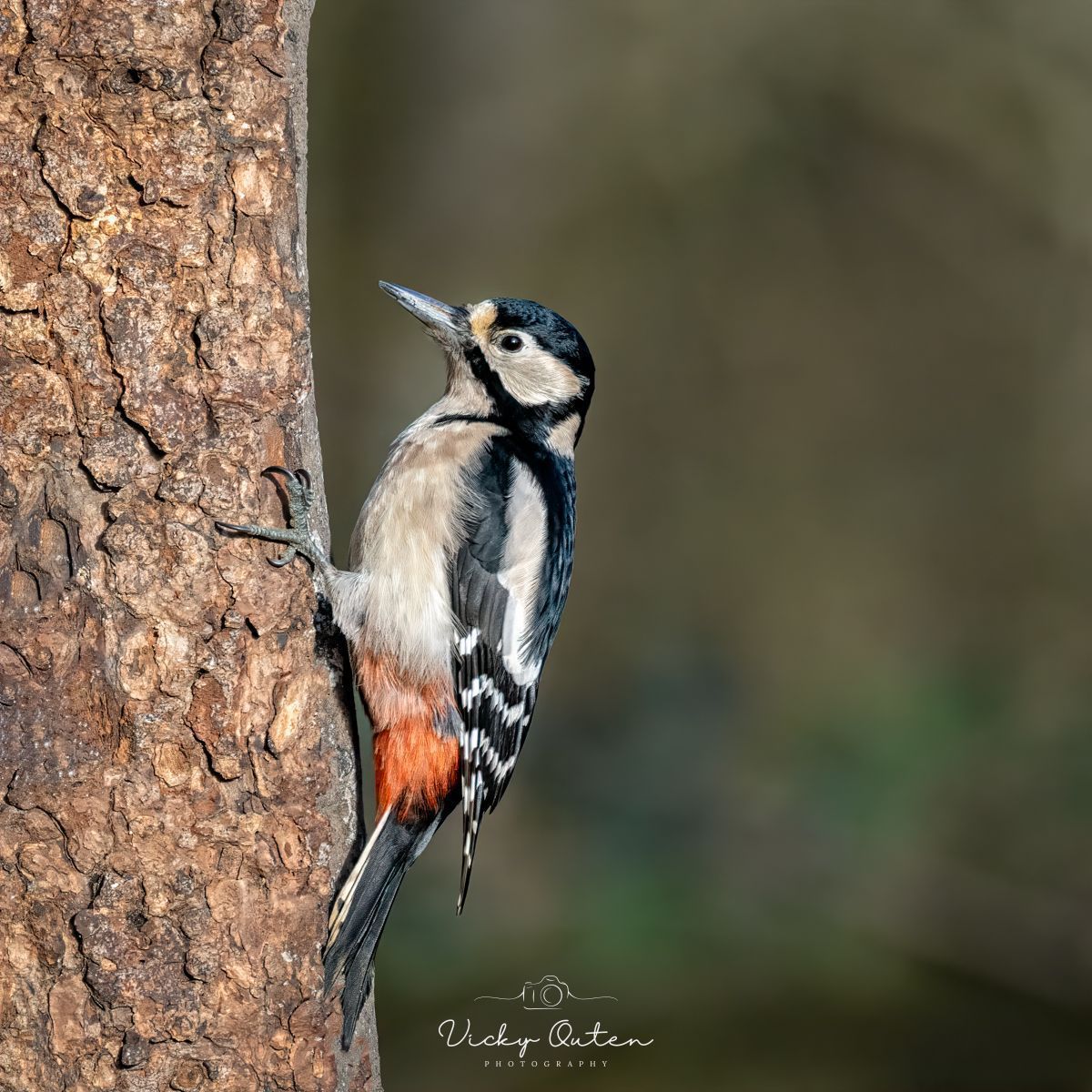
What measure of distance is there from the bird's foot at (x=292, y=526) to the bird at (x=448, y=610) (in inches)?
4.3

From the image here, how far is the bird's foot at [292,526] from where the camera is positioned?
2.29 metres

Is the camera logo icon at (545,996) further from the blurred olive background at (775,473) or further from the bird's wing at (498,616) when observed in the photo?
the bird's wing at (498,616)

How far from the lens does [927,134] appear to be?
582cm

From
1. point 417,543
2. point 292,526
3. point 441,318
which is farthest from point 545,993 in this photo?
point 292,526

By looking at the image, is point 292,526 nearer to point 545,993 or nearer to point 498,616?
point 498,616

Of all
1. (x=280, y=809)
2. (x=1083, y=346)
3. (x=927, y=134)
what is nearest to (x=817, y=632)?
(x=1083, y=346)

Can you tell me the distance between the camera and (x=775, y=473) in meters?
6.23

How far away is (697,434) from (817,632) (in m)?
1.20

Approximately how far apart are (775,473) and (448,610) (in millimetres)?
3662

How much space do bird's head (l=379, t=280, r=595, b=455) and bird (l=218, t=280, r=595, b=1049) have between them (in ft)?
0.10

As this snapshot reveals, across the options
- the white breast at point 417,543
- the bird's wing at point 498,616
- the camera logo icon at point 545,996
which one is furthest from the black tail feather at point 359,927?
the camera logo icon at point 545,996

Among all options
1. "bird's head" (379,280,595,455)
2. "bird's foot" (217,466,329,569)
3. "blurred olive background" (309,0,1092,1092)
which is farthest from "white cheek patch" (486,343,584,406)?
"blurred olive background" (309,0,1092,1092)

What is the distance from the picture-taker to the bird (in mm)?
2721

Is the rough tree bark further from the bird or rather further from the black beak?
the black beak
